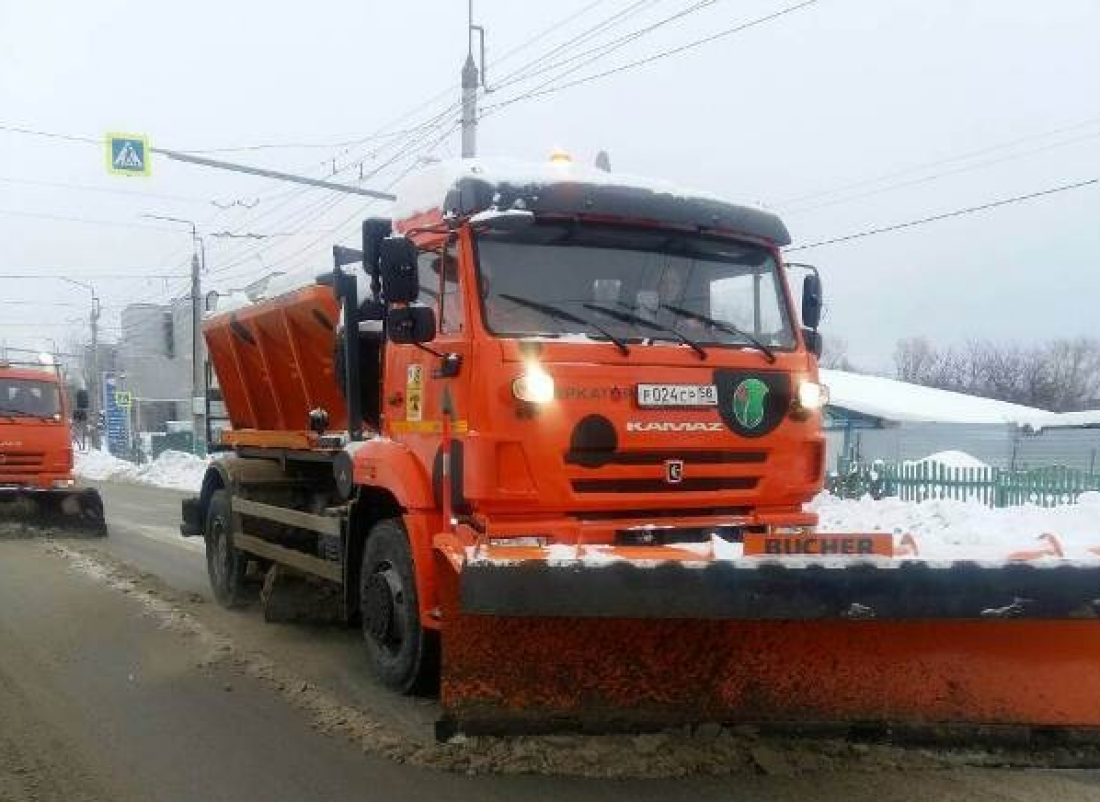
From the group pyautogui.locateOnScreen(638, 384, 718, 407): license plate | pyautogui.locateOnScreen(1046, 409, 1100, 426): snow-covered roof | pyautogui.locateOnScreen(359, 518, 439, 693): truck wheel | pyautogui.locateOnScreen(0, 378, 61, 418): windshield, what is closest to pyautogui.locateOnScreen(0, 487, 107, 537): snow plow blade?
pyautogui.locateOnScreen(0, 378, 61, 418): windshield

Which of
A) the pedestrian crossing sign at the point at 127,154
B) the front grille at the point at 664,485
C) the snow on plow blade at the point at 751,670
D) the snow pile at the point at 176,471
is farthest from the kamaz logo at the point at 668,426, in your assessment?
the snow pile at the point at 176,471

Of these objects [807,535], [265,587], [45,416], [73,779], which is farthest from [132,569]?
[807,535]

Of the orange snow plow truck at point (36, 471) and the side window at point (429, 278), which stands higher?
the side window at point (429, 278)

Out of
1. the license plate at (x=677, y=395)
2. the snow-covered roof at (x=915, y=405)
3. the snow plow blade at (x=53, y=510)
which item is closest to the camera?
the license plate at (x=677, y=395)

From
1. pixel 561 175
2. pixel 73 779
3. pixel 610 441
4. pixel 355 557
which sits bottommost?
pixel 73 779

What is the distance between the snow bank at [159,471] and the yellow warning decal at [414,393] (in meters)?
23.8

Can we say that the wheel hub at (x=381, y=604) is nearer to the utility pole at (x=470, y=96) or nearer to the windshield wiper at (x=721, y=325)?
the windshield wiper at (x=721, y=325)

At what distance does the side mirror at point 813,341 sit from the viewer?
19.7 ft

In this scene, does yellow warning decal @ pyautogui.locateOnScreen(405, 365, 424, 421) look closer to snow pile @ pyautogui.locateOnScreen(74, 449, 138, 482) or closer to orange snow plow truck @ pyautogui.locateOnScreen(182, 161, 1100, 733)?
orange snow plow truck @ pyautogui.locateOnScreen(182, 161, 1100, 733)

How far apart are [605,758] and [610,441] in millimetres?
1439

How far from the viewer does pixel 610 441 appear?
5.02 m

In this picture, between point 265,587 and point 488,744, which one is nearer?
point 488,744

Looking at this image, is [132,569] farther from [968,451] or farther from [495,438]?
[968,451]

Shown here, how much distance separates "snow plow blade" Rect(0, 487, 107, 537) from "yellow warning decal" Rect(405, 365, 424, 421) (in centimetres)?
1023
